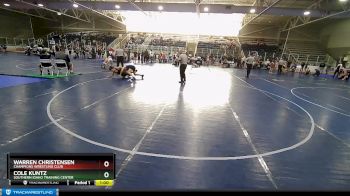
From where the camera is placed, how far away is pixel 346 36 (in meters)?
26.2

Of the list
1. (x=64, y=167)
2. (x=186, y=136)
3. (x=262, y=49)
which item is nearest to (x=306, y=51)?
(x=262, y=49)

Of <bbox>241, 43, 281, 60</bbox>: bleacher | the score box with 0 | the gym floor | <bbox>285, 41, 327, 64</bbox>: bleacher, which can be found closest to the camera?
the score box with 0

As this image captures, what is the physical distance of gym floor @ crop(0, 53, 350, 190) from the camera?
3.72 meters

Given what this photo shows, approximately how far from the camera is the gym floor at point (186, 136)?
3723mm

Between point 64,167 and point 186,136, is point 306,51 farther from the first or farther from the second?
point 64,167

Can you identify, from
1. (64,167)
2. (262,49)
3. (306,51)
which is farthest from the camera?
(262,49)

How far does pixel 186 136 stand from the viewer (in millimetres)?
5277

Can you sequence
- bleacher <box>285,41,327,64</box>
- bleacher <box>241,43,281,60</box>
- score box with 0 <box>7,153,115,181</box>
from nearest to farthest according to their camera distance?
1. score box with 0 <box>7,153,115,181</box>
2. bleacher <box>285,41,327,64</box>
3. bleacher <box>241,43,281,60</box>

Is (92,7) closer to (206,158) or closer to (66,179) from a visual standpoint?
(206,158)

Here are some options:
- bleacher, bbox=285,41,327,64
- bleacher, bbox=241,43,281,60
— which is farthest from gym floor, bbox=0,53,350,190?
bleacher, bbox=241,43,281,60

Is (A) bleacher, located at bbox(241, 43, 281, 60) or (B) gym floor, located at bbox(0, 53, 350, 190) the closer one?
(B) gym floor, located at bbox(0, 53, 350, 190)

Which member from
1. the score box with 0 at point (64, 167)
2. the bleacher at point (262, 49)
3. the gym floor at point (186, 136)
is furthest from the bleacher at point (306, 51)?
the score box with 0 at point (64, 167)

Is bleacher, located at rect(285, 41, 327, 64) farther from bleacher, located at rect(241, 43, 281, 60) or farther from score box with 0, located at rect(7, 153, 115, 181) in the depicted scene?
score box with 0, located at rect(7, 153, 115, 181)

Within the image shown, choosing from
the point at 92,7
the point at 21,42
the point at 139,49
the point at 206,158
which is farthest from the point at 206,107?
the point at 21,42
